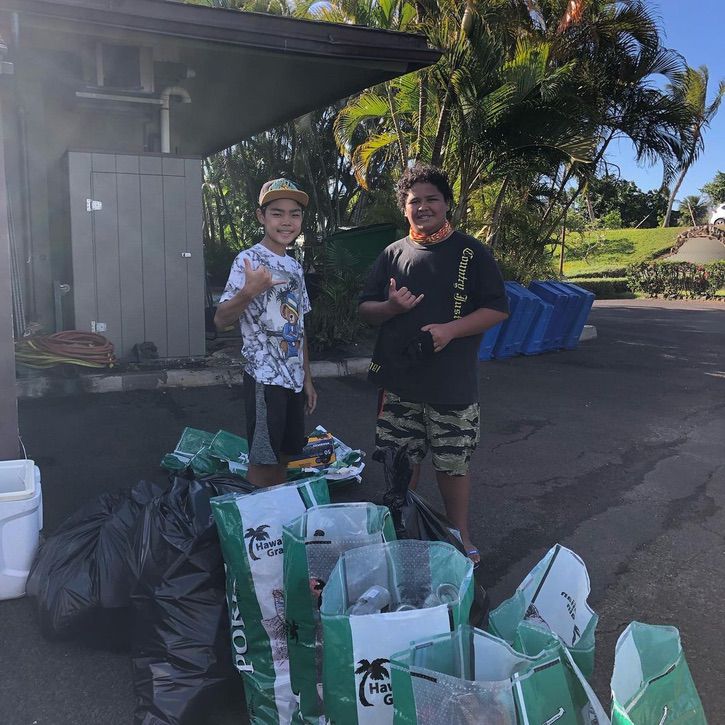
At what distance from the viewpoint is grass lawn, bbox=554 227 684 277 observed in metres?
32.8

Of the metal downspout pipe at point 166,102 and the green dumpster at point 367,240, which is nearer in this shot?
the metal downspout pipe at point 166,102

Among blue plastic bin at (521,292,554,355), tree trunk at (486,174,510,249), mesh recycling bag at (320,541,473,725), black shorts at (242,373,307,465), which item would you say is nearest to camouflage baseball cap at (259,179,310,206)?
black shorts at (242,373,307,465)

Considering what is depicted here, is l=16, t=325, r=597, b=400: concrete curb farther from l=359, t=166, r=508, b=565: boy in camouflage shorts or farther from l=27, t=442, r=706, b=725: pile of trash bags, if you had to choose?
l=359, t=166, r=508, b=565: boy in camouflage shorts

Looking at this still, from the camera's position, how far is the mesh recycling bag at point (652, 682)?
141cm

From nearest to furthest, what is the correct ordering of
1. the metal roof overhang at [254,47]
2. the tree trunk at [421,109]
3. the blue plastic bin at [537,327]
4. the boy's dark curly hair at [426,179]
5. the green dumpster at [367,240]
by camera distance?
the boy's dark curly hair at [426,179] → the metal roof overhang at [254,47] → the blue plastic bin at [537,327] → the green dumpster at [367,240] → the tree trunk at [421,109]

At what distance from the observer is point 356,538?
2.04m

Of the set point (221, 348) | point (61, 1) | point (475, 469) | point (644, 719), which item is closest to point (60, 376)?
point (221, 348)

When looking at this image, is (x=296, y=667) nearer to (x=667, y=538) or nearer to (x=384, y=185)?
(x=667, y=538)

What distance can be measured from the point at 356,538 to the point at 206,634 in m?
0.68

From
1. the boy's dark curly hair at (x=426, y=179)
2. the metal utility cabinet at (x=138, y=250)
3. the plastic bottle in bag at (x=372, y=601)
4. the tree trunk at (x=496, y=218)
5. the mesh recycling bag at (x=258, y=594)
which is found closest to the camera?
the plastic bottle in bag at (x=372, y=601)

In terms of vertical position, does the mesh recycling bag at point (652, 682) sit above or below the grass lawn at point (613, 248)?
below

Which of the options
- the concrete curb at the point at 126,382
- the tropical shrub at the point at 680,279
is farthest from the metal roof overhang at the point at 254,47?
the tropical shrub at the point at 680,279

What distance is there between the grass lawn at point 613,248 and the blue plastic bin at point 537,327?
76.3 feet

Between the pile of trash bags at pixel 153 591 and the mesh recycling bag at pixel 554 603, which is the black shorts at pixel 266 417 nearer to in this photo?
the pile of trash bags at pixel 153 591
